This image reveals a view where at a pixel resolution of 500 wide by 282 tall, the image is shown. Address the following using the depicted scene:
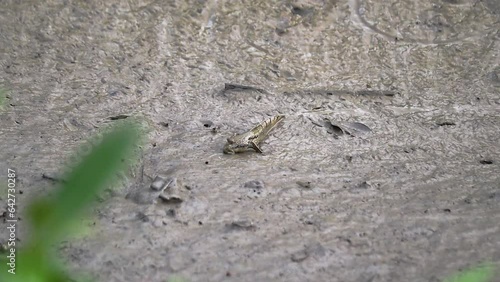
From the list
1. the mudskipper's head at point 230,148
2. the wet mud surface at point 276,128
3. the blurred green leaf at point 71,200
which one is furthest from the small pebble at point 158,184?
the blurred green leaf at point 71,200

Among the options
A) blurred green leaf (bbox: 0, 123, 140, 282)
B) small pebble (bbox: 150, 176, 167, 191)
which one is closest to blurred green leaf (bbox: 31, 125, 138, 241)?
blurred green leaf (bbox: 0, 123, 140, 282)

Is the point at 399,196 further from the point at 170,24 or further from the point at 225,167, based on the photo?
the point at 170,24

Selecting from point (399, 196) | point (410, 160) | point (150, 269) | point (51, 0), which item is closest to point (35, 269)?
point (150, 269)

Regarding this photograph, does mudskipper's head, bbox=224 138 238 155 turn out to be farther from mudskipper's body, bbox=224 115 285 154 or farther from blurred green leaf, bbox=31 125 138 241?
blurred green leaf, bbox=31 125 138 241

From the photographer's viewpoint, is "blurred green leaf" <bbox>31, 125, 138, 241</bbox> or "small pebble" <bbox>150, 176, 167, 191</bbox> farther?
"small pebble" <bbox>150, 176, 167, 191</bbox>

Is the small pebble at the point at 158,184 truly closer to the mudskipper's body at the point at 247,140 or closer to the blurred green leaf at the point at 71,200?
the mudskipper's body at the point at 247,140

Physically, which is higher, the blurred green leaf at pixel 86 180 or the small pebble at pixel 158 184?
the blurred green leaf at pixel 86 180
